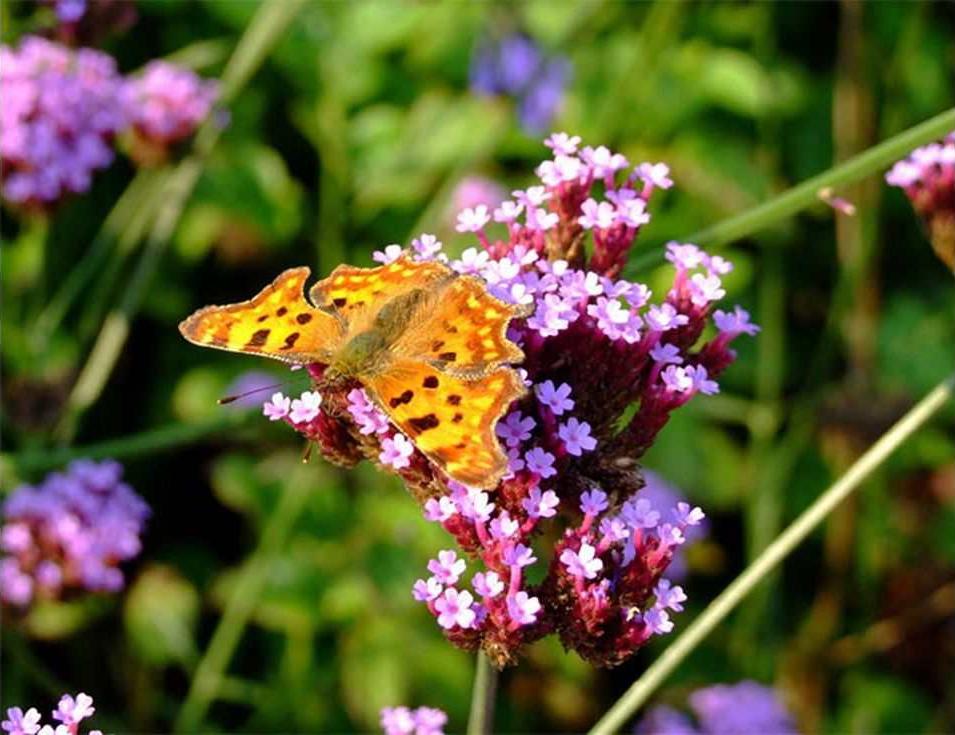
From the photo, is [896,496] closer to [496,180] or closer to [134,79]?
[496,180]

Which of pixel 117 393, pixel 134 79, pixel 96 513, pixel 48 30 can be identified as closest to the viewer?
pixel 96 513

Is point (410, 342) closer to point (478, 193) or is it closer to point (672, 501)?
point (672, 501)

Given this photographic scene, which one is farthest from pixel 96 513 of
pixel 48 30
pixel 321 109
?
pixel 321 109

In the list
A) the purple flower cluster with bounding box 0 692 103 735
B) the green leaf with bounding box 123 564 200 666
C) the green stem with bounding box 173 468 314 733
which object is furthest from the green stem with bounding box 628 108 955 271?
A: the green leaf with bounding box 123 564 200 666

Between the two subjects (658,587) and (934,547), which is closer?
(658,587)

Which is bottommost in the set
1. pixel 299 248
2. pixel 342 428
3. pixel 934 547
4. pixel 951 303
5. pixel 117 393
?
pixel 342 428

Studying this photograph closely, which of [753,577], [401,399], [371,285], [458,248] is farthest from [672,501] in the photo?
[401,399]
